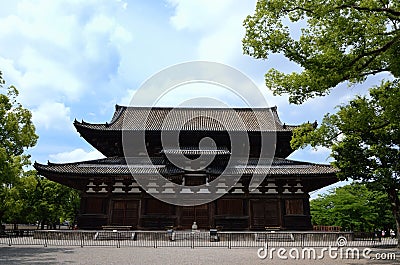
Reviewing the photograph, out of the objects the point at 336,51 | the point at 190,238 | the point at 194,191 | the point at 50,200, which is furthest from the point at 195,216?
the point at 50,200

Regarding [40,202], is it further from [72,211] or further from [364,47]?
[364,47]

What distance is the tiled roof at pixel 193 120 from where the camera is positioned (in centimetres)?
3023

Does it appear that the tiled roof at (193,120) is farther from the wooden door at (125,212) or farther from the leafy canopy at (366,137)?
the leafy canopy at (366,137)

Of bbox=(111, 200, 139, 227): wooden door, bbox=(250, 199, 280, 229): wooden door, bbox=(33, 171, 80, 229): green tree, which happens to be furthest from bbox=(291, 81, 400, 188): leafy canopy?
bbox=(33, 171, 80, 229): green tree

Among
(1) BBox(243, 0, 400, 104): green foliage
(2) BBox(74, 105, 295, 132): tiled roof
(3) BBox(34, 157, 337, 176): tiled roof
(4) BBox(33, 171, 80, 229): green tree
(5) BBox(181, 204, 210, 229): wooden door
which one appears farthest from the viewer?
(4) BBox(33, 171, 80, 229): green tree

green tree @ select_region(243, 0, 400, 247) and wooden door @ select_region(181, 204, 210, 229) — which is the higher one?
green tree @ select_region(243, 0, 400, 247)

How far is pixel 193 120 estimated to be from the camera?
32594 millimetres

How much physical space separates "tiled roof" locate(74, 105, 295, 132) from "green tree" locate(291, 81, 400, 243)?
38.3ft

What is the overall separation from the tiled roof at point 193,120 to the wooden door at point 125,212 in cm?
712

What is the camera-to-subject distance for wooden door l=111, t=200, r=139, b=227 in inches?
1006

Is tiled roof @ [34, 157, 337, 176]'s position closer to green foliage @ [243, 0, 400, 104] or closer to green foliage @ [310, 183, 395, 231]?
green foliage @ [310, 183, 395, 231]

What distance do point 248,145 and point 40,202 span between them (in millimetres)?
28682

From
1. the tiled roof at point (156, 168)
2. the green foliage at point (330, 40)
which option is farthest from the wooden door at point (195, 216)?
the green foliage at point (330, 40)

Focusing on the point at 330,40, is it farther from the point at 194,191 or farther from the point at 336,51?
the point at 194,191
